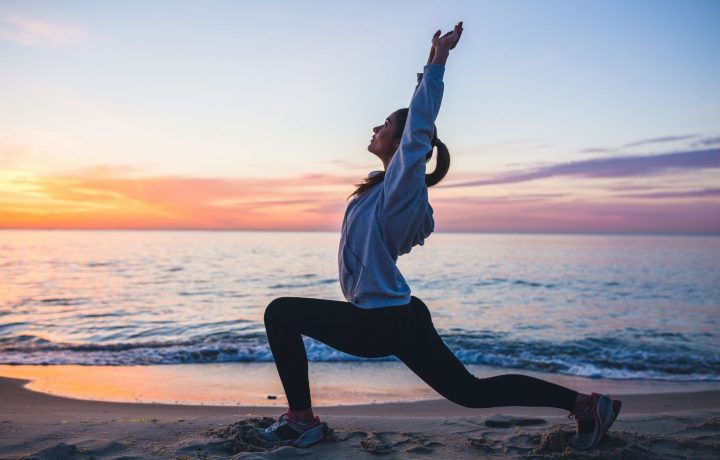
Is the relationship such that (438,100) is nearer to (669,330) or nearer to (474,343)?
(474,343)

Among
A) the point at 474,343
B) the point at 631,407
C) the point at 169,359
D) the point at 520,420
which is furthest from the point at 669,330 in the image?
the point at 169,359

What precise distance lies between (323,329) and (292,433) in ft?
3.04

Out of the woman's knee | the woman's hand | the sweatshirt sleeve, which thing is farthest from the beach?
the woman's hand

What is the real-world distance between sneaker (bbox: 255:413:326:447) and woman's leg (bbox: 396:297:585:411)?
2.67 feet

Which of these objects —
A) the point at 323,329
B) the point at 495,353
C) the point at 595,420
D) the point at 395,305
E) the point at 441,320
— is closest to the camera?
the point at 395,305

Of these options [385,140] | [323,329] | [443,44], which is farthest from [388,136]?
[323,329]

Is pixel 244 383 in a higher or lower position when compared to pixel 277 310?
lower

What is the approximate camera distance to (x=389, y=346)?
9.36ft

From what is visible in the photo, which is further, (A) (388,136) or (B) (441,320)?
(B) (441,320)

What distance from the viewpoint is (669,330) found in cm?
1220

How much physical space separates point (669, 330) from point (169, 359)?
10713mm

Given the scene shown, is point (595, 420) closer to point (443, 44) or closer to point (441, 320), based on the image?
point (443, 44)

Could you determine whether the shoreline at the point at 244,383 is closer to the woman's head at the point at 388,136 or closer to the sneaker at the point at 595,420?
the sneaker at the point at 595,420

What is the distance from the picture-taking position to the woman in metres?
2.55
